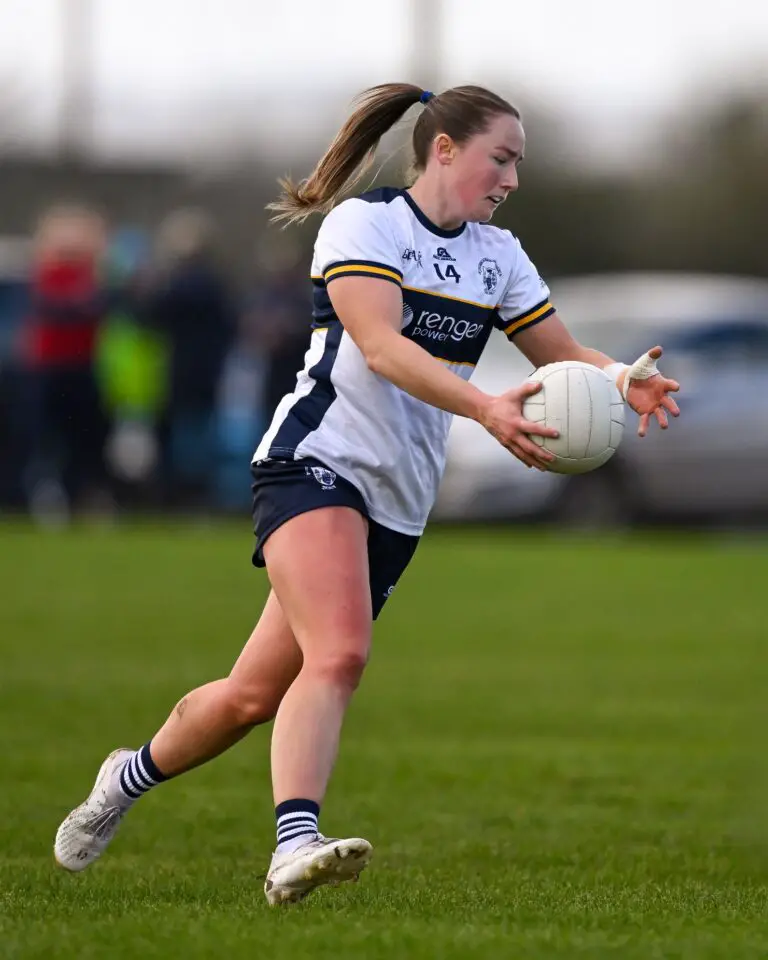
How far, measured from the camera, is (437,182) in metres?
5.35

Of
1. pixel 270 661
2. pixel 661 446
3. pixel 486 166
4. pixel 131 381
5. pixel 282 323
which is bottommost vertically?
pixel 661 446

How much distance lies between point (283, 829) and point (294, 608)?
0.56 meters

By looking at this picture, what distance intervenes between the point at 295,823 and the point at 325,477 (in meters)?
0.90

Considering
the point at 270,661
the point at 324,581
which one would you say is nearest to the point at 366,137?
the point at 324,581

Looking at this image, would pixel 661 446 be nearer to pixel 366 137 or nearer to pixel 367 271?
pixel 366 137

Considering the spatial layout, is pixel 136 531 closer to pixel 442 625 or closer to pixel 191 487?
pixel 191 487

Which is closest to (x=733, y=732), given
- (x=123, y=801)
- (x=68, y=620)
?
(x=123, y=801)

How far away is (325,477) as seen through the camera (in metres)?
5.26

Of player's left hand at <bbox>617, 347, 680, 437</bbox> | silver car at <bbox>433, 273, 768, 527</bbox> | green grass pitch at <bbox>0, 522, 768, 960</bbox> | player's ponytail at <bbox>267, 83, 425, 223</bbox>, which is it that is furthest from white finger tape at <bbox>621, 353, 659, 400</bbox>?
silver car at <bbox>433, 273, 768, 527</bbox>

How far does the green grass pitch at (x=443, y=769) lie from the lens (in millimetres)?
4711

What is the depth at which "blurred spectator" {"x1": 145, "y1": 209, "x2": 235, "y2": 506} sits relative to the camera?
19922 millimetres

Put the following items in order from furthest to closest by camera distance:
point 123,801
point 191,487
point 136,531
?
point 191,487 < point 136,531 < point 123,801

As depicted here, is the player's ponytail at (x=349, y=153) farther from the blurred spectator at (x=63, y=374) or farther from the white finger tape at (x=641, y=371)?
the blurred spectator at (x=63, y=374)

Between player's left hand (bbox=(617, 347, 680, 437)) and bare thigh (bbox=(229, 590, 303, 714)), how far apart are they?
107 cm
